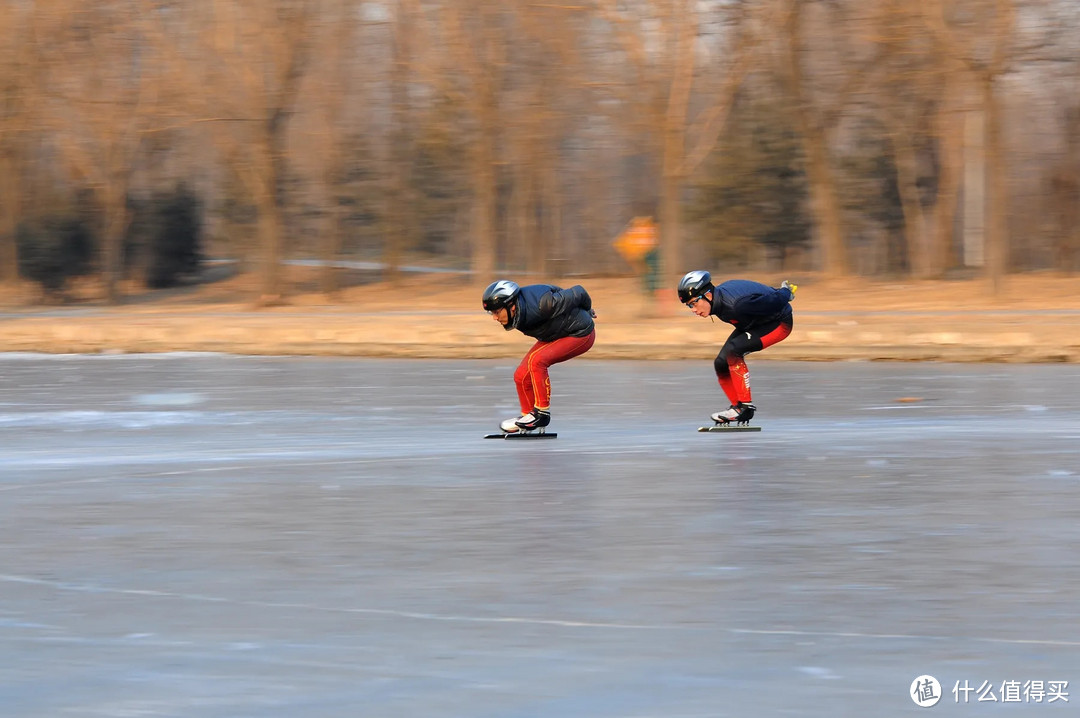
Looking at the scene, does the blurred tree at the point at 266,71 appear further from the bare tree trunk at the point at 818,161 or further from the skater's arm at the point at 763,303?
the skater's arm at the point at 763,303

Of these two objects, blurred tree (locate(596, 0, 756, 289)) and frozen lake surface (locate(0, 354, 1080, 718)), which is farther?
blurred tree (locate(596, 0, 756, 289))

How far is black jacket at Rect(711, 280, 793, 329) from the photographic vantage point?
15008 mm

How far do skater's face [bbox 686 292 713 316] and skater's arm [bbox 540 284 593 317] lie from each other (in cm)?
89

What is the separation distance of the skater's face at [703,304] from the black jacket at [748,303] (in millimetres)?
89

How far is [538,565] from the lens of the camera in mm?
8328

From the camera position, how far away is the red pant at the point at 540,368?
14.5m

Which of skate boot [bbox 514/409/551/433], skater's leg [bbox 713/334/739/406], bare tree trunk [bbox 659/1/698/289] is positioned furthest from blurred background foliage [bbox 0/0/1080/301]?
skate boot [bbox 514/409/551/433]

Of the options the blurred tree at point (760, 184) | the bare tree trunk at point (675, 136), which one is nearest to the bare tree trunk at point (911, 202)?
the blurred tree at point (760, 184)

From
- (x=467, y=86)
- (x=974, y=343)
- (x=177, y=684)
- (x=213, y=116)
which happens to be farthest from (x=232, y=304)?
(x=177, y=684)

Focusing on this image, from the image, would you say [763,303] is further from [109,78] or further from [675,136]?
[109,78]

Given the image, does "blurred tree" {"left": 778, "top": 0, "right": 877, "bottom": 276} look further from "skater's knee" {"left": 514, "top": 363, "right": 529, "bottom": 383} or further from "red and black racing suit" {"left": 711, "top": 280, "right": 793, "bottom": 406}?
"skater's knee" {"left": 514, "top": 363, "right": 529, "bottom": 383}

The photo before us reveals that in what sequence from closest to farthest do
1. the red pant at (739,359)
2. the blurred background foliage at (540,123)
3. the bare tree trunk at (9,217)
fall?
the red pant at (739,359) → the blurred background foliage at (540,123) → the bare tree trunk at (9,217)

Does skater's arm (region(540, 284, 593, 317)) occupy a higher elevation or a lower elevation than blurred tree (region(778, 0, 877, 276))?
lower

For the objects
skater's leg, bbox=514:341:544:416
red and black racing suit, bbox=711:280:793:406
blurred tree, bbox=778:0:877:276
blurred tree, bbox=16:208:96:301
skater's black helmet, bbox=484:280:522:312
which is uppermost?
blurred tree, bbox=778:0:877:276
